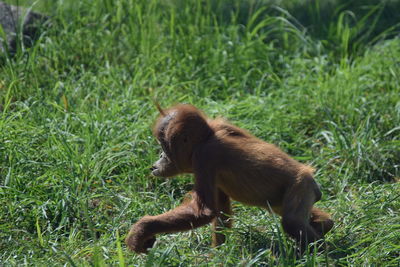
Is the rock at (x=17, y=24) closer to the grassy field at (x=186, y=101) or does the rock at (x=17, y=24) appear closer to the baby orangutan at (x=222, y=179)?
the grassy field at (x=186, y=101)

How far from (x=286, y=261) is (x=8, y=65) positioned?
3.39 m

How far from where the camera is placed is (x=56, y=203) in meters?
4.96

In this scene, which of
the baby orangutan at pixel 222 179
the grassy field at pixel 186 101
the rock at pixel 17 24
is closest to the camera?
the baby orangutan at pixel 222 179

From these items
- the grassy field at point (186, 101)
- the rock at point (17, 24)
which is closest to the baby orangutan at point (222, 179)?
the grassy field at point (186, 101)

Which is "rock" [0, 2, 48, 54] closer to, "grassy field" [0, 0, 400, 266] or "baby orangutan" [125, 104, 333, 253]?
"grassy field" [0, 0, 400, 266]

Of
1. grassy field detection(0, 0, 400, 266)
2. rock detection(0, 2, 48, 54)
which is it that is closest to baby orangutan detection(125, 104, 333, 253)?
grassy field detection(0, 0, 400, 266)

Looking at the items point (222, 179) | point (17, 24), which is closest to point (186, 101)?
point (17, 24)

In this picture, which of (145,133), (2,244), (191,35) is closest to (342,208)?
(145,133)

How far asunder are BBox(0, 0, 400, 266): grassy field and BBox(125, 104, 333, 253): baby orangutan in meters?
0.12

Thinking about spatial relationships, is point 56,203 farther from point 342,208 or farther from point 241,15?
point 241,15

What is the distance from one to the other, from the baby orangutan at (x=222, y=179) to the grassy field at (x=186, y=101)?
0.40ft

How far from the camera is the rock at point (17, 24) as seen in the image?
264 inches

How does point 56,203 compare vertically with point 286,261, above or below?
below

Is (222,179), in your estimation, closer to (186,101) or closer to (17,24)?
(186,101)
